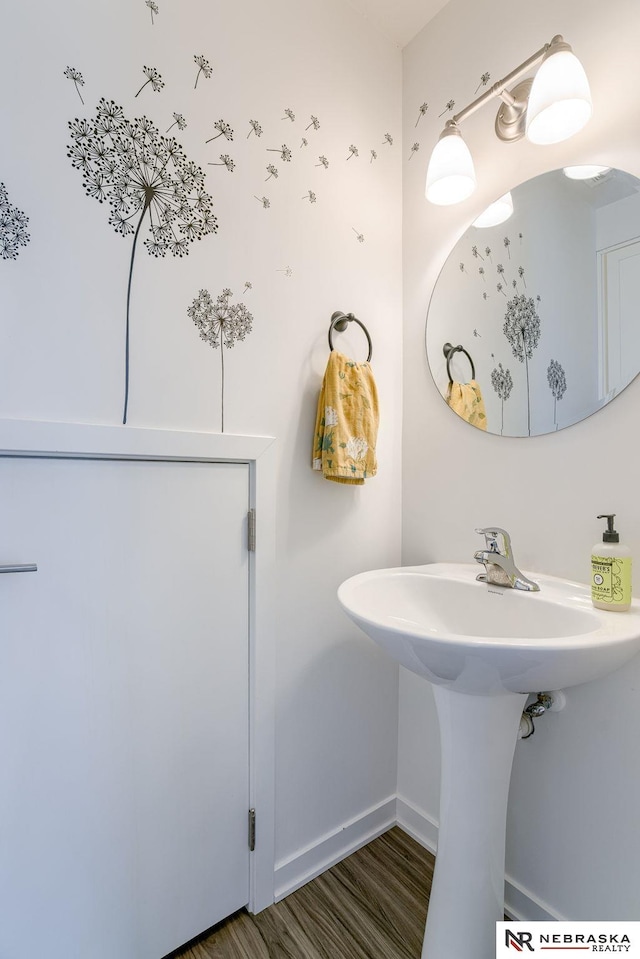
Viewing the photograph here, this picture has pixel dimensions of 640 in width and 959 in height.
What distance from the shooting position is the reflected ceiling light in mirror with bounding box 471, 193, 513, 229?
126 centimetres

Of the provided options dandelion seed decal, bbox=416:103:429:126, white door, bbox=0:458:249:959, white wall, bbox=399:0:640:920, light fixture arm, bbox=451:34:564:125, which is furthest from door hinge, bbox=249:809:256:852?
dandelion seed decal, bbox=416:103:429:126

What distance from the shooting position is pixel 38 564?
0.95m

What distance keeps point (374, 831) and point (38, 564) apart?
1357 mm

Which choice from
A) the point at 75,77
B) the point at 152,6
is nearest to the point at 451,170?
the point at 152,6

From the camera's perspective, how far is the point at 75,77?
3.17 feet

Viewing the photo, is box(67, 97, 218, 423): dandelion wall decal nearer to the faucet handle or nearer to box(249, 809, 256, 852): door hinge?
the faucet handle

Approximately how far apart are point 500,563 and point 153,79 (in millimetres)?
1373

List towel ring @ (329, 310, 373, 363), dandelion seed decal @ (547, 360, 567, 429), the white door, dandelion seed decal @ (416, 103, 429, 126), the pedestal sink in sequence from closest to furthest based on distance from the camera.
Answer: the pedestal sink < the white door < dandelion seed decal @ (547, 360, 567, 429) < towel ring @ (329, 310, 373, 363) < dandelion seed decal @ (416, 103, 429, 126)

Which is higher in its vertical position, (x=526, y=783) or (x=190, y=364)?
(x=190, y=364)

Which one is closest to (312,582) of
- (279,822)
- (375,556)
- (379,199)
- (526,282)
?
(375,556)

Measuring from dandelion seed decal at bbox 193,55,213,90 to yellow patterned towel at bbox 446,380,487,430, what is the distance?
1.00m

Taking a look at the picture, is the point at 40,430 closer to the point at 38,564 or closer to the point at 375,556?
the point at 38,564

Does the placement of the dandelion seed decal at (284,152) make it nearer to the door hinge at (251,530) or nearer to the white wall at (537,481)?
the white wall at (537,481)

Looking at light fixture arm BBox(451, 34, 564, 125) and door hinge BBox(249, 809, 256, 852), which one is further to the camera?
door hinge BBox(249, 809, 256, 852)
